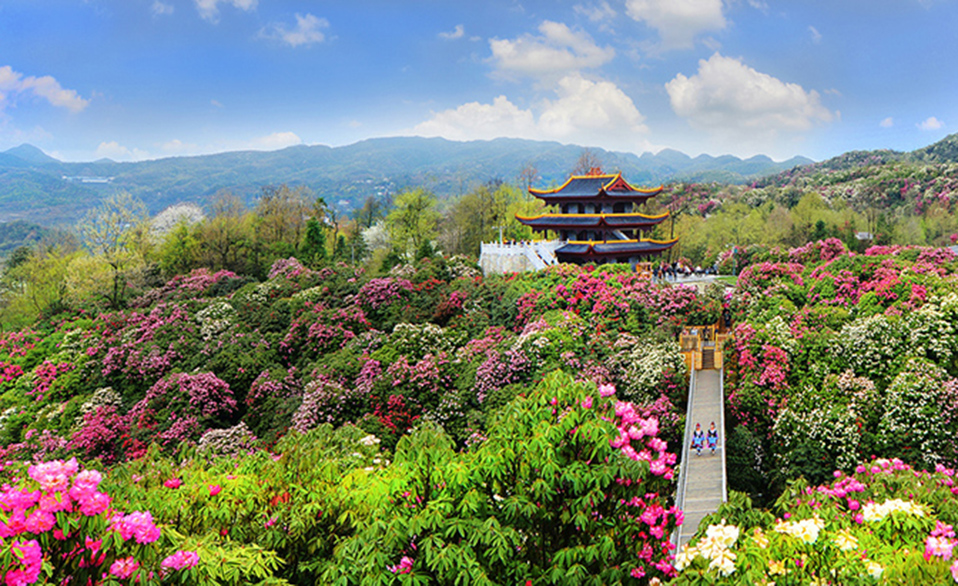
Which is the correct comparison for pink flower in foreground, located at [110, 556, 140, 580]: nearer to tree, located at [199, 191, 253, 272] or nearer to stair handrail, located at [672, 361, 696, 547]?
stair handrail, located at [672, 361, 696, 547]

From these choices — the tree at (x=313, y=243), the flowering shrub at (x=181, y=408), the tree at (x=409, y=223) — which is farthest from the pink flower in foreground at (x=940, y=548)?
the tree at (x=409, y=223)

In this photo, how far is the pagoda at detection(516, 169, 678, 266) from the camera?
101 feet

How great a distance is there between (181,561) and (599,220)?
27.4 meters

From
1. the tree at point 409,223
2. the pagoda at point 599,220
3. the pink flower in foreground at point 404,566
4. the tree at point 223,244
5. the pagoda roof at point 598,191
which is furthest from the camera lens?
the tree at point 409,223

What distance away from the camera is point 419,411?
1892 centimetres

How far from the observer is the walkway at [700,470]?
12963 millimetres

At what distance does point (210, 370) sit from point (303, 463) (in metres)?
16.0

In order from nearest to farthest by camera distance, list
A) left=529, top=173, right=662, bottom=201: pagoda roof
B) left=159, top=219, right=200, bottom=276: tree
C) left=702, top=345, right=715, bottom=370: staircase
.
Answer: left=702, top=345, right=715, bottom=370: staircase, left=529, top=173, right=662, bottom=201: pagoda roof, left=159, top=219, right=200, bottom=276: tree

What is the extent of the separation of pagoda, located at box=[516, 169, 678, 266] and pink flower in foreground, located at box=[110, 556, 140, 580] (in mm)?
26632

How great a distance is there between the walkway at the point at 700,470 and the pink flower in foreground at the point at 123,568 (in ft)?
29.4

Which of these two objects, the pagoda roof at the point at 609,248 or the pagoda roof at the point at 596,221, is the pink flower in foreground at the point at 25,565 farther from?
the pagoda roof at the point at 596,221

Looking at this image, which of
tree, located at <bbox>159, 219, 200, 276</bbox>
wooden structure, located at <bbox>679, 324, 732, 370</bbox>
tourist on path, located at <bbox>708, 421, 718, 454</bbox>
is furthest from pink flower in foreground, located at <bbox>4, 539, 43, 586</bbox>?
tree, located at <bbox>159, 219, 200, 276</bbox>

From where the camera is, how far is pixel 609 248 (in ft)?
100.0

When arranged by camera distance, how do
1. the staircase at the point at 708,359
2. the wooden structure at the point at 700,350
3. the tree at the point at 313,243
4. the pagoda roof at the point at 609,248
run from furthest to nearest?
the tree at the point at 313,243, the pagoda roof at the point at 609,248, the staircase at the point at 708,359, the wooden structure at the point at 700,350
